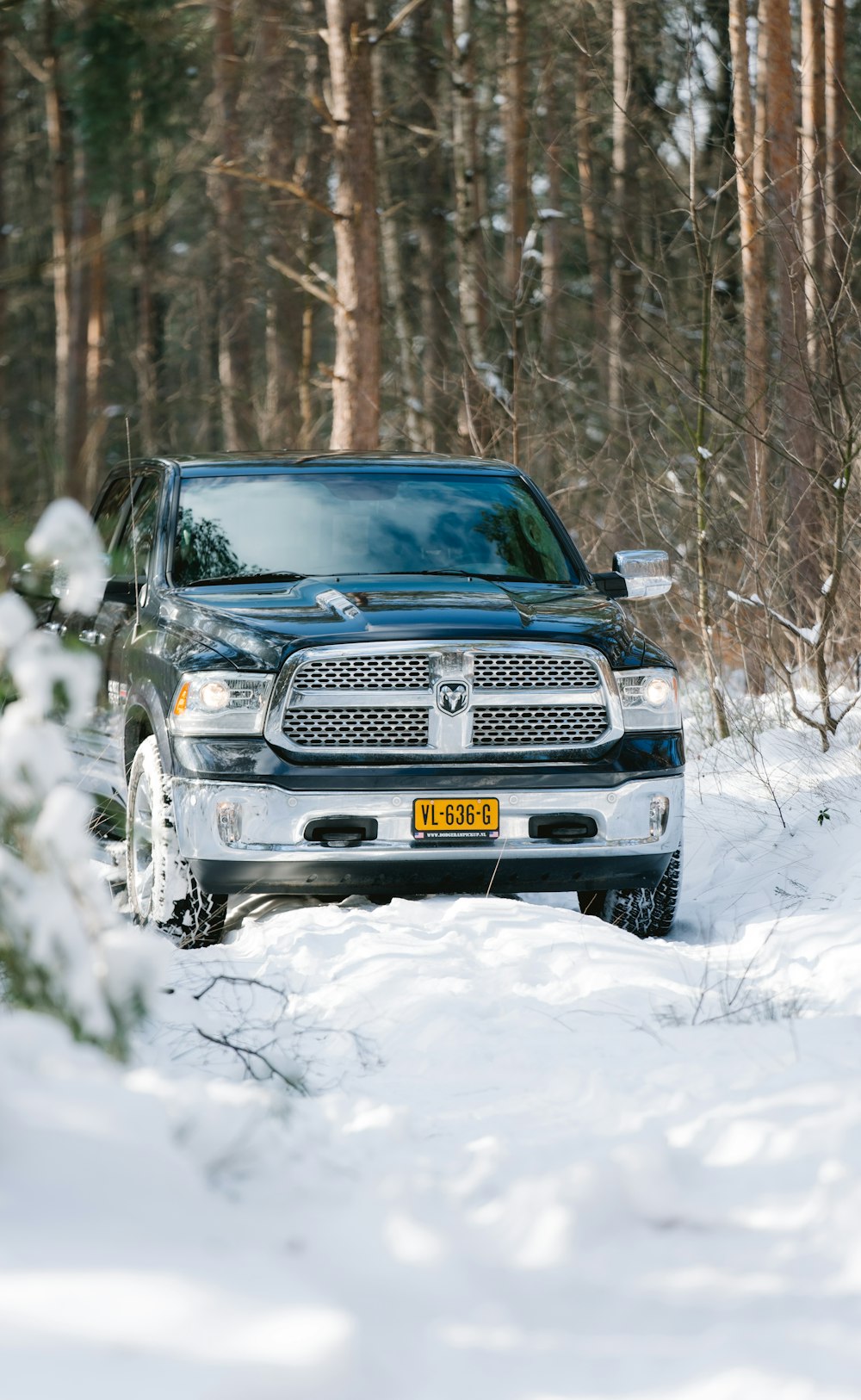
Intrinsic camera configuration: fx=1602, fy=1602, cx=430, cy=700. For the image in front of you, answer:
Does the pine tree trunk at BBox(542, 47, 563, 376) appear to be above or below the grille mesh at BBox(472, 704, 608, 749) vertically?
above

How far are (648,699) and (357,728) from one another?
1167 millimetres

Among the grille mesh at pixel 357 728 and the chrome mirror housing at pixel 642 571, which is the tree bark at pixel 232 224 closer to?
the chrome mirror housing at pixel 642 571

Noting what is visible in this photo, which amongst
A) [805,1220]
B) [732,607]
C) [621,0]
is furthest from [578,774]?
[621,0]

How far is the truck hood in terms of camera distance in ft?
19.1

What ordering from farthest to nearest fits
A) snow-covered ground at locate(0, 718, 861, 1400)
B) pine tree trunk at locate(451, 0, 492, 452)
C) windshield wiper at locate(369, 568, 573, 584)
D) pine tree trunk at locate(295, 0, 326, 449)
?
pine tree trunk at locate(295, 0, 326, 449) < pine tree trunk at locate(451, 0, 492, 452) < windshield wiper at locate(369, 568, 573, 584) < snow-covered ground at locate(0, 718, 861, 1400)

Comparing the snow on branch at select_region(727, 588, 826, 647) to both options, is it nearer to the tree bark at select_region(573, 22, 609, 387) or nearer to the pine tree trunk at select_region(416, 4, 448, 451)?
the pine tree trunk at select_region(416, 4, 448, 451)

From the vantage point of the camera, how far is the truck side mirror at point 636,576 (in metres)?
6.97

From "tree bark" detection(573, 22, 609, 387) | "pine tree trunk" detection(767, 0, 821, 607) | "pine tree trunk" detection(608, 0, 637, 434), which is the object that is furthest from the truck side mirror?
"tree bark" detection(573, 22, 609, 387)

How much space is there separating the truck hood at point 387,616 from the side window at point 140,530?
1.91 ft

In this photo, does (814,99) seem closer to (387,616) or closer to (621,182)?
(621,182)

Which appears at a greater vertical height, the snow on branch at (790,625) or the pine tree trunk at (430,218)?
the pine tree trunk at (430,218)

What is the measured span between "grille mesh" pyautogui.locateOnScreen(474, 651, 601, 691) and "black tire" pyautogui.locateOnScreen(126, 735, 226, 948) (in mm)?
1257

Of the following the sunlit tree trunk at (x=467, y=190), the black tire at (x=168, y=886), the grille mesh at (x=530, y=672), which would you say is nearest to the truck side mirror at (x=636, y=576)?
the grille mesh at (x=530, y=672)

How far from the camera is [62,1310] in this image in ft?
8.59
